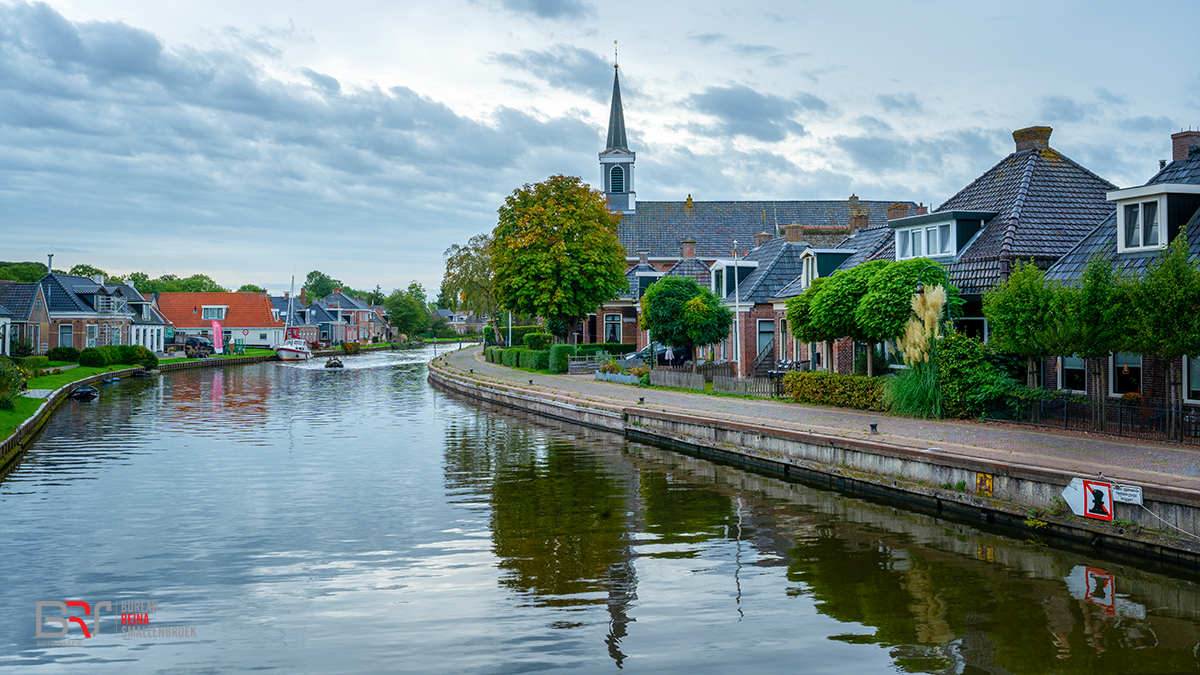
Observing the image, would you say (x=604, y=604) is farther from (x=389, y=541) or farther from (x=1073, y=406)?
(x=1073, y=406)

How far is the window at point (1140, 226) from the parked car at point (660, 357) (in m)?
23.4

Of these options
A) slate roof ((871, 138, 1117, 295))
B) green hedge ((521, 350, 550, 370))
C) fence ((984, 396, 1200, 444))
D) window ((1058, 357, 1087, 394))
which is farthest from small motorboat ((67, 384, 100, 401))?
window ((1058, 357, 1087, 394))

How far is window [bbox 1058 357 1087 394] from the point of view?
20.9 metres

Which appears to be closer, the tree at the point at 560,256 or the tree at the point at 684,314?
the tree at the point at 684,314

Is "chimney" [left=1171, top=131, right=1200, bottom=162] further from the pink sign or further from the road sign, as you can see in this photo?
the pink sign

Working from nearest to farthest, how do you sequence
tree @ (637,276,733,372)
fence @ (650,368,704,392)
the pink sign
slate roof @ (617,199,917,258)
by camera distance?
1. fence @ (650,368,704,392)
2. tree @ (637,276,733,372)
3. slate roof @ (617,199,917,258)
4. the pink sign

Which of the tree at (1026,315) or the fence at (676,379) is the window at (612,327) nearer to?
the fence at (676,379)

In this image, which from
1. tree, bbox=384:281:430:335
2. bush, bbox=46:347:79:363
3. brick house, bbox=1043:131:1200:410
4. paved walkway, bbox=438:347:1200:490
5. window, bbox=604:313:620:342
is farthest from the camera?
tree, bbox=384:281:430:335

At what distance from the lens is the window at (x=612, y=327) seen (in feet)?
191

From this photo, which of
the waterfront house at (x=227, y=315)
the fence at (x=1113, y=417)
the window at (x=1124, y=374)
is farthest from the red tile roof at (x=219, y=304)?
the window at (x=1124, y=374)

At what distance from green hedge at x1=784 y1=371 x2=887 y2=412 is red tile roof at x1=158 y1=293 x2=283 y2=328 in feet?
293

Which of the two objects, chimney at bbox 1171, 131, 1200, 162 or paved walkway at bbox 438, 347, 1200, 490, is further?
chimney at bbox 1171, 131, 1200, 162

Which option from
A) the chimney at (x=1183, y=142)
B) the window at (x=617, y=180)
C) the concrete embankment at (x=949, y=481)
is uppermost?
the window at (x=617, y=180)

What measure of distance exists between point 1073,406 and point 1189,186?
18.6 ft
